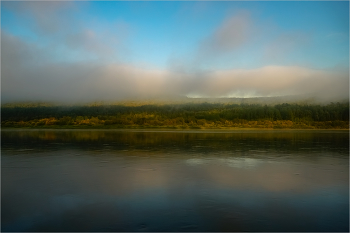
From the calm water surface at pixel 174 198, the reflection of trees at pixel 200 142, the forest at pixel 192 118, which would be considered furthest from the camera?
the forest at pixel 192 118

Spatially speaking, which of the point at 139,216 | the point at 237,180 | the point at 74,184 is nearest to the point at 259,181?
the point at 237,180

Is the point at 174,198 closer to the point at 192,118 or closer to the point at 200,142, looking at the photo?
the point at 200,142

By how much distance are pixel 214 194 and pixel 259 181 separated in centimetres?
353

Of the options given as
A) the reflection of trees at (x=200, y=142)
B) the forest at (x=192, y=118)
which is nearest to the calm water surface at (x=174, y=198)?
the reflection of trees at (x=200, y=142)

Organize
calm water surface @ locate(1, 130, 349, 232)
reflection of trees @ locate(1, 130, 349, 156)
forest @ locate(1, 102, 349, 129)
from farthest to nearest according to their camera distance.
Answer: forest @ locate(1, 102, 349, 129), reflection of trees @ locate(1, 130, 349, 156), calm water surface @ locate(1, 130, 349, 232)

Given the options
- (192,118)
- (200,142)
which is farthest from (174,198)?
(192,118)

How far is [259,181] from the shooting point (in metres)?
13.2

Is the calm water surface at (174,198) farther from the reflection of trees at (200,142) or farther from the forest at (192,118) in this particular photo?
the forest at (192,118)

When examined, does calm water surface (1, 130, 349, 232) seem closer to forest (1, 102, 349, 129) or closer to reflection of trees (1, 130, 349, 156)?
reflection of trees (1, 130, 349, 156)

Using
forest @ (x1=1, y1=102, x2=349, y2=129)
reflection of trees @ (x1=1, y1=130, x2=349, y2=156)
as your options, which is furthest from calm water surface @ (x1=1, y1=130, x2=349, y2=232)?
forest @ (x1=1, y1=102, x2=349, y2=129)

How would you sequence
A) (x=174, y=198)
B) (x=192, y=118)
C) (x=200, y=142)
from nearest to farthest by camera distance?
(x=174, y=198), (x=200, y=142), (x=192, y=118)

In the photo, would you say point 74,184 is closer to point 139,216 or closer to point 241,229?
point 139,216

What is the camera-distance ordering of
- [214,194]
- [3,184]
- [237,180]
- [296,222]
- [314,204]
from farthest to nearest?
[237,180], [3,184], [214,194], [314,204], [296,222]

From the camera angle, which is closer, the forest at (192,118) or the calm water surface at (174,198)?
the calm water surface at (174,198)
